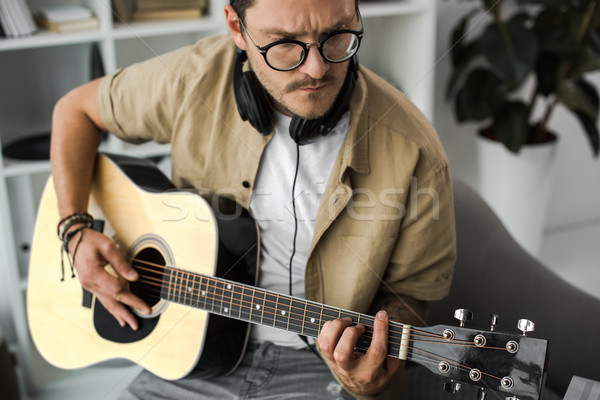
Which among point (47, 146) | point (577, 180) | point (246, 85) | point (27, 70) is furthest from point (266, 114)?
point (577, 180)

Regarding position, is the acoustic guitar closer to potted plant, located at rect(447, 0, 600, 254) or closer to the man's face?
the man's face

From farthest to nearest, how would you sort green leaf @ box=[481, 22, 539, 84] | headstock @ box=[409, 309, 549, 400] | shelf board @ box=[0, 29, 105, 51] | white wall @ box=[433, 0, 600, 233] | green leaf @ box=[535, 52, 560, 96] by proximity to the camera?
1. white wall @ box=[433, 0, 600, 233]
2. green leaf @ box=[535, 52, 560, 96]
3. green leaf @ box=[481, 22, 539, 84]
4. shelf board @ box=[0, 29, 105, 51]
5. headstock @ box=[409, 309, 549, 400]

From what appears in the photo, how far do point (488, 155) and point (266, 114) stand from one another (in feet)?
4.75

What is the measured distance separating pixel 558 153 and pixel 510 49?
865mm

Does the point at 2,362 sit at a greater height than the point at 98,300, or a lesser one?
lesser

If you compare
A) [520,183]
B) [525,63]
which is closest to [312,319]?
[525,63]

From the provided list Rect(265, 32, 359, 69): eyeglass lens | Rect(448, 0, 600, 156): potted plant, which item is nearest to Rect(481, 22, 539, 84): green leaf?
Rect(448, 0, 600, 156): potted plant

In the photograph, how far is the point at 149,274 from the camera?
48.2 inches

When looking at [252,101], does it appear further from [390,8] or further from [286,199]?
[390,8]

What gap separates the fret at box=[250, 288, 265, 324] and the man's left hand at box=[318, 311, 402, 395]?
139mm

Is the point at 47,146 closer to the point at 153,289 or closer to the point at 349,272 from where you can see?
the point at 153,289

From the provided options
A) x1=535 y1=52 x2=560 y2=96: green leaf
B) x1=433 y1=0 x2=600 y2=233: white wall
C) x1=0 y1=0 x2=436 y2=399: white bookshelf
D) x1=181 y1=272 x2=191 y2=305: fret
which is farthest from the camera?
x1=433 y1=0 x2=600 y2=233: white wall

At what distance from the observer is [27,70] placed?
6.35 feet

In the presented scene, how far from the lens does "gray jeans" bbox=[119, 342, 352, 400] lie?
119 centimetres
